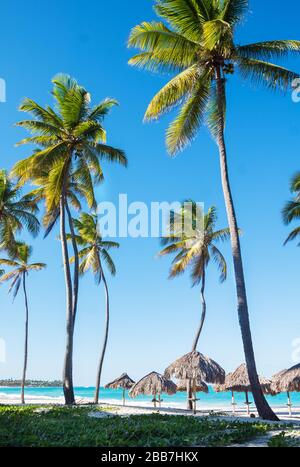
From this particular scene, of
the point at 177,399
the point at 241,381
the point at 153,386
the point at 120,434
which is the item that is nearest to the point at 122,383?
the point at 153,386

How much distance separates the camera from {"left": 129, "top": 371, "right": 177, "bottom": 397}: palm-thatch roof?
2483 cm

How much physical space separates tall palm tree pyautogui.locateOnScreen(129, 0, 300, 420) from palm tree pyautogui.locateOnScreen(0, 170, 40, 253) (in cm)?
1223

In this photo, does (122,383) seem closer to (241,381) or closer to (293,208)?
(241,381)

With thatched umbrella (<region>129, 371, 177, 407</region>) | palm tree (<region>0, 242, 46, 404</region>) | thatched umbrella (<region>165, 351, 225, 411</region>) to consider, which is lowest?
thatched umbrella (<region>129, 371, 177, 407</region>)

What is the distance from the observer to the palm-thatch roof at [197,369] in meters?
20.9

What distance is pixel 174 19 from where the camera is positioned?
1609cm

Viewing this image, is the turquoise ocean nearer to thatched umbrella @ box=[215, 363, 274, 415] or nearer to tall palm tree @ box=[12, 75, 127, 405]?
thatched umbrella @ box=[215, 363, 274, 415]

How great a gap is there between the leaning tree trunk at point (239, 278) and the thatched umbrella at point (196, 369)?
281 inches

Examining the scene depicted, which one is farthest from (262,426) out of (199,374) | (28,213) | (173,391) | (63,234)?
(28,213)

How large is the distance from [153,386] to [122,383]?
695 centimetres

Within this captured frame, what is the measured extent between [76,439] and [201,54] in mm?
13277

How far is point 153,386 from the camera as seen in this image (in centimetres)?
2489

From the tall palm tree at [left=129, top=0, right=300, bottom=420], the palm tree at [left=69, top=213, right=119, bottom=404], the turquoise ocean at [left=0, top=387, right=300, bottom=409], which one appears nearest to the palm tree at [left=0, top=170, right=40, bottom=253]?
the palm tree at [left=69, top=213, right=119, bottom=404]

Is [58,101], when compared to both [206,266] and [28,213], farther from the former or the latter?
[206,266]
